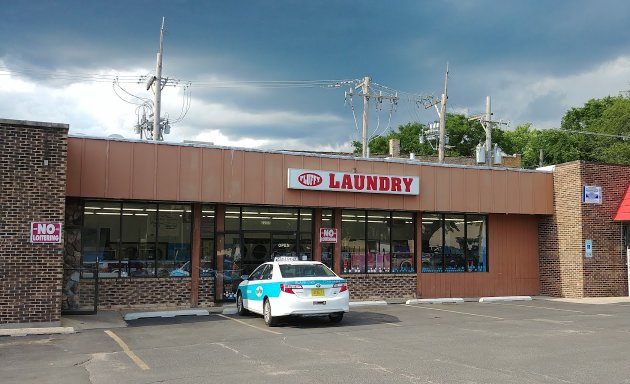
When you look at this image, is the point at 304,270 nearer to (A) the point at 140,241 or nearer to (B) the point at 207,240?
(B) the point at 207,240

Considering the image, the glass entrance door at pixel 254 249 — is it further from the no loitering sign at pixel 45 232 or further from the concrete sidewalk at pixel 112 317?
the no loitering sign at pixel 45 232

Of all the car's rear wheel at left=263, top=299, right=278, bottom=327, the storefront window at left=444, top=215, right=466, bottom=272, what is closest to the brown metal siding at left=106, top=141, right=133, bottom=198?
the car's rear wheel at left=263, top=299, right=278, bottom=327

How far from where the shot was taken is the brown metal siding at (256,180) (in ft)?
54.6

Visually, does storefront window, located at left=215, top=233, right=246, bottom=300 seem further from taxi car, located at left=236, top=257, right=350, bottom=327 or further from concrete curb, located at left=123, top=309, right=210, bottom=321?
taxi car, located at left=236, top=257, right=350, bottom=327

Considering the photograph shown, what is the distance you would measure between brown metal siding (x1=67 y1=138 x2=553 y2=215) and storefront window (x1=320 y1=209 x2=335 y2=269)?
91 cm

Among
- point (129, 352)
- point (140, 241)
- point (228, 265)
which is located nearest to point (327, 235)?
point (228, 265)

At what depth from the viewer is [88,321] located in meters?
15.1

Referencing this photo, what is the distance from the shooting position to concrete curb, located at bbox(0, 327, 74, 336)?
1349 cm

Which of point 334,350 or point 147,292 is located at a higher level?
point 147,292

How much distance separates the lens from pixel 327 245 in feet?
67.4

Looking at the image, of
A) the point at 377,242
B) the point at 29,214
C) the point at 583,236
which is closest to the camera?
the point at 29,214

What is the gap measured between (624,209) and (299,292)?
14.6m

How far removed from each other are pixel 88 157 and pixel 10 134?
8.01 ft

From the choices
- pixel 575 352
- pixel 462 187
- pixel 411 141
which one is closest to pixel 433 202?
pixel 462 187
